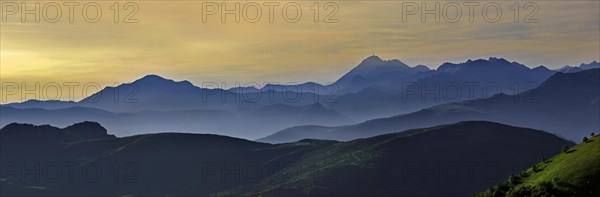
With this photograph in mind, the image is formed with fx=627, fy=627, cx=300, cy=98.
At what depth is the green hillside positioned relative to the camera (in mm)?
73000

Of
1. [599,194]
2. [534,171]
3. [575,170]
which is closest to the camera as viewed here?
[599,194]

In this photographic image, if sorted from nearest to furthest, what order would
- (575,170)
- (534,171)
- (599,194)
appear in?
(599,194)
(575,170)
(534,171)

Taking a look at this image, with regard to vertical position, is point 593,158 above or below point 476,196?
above

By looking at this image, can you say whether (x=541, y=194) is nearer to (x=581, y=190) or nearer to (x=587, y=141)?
(x=581, y=190)

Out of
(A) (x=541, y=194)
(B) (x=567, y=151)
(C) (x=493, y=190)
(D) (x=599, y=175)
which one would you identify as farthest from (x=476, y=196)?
(B) (x=567, y=151)

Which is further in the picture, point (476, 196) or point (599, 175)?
point (476, 196)

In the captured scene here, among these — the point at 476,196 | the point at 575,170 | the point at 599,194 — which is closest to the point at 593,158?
the point at 575,170

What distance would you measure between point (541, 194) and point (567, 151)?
70.6 ft

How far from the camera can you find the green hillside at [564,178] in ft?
240

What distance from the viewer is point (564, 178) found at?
250ft

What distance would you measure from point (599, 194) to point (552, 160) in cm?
2001

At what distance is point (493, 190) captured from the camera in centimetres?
8181

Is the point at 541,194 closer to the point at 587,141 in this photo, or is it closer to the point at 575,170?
the point at 575,170

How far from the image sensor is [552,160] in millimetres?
90875
